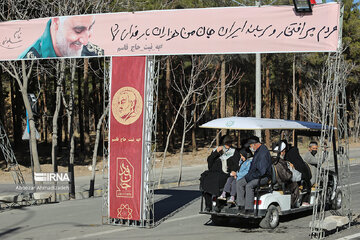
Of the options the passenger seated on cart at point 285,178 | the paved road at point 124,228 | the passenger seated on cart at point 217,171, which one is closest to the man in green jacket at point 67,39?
the passenger seated on cart at point 217,171

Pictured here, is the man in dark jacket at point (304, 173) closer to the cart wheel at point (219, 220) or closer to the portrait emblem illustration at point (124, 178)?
the cart wheel at point (219, 220)

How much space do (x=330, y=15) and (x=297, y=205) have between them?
4.27m

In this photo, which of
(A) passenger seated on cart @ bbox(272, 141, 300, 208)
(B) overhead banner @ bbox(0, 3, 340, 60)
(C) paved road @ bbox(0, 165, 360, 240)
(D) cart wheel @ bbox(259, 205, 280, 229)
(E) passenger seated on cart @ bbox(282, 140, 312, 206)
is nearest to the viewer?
(C) paved road @ bbox(0, 165, 360, 240)

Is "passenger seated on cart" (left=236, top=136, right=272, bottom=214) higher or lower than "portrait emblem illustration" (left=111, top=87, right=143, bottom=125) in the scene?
lower

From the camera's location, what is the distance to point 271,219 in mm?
11578

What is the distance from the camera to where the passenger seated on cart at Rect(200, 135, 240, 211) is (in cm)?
1166

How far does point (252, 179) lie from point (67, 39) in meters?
5.21

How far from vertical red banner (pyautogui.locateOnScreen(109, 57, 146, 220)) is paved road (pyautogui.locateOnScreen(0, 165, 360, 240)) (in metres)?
0.58

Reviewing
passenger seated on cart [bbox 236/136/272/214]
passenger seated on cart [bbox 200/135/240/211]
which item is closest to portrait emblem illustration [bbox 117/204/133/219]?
passenger seated on cart [bbox 200/135/240/211]

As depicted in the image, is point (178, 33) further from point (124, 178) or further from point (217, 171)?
point (124, 178)

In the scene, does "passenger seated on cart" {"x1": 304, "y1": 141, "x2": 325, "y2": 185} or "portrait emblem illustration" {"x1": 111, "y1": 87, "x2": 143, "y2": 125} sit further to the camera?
"passenger seated on cart" {"x1": 304, "y1": 141, "x2": 325, "y2": 185}

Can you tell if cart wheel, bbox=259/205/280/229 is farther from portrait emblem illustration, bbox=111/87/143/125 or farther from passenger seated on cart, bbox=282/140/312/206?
portrait emblem illustration, bbox=111/87/143/125

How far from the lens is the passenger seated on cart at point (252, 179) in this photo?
1111 centimetres

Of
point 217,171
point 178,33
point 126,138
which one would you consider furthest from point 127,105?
point 217,171
